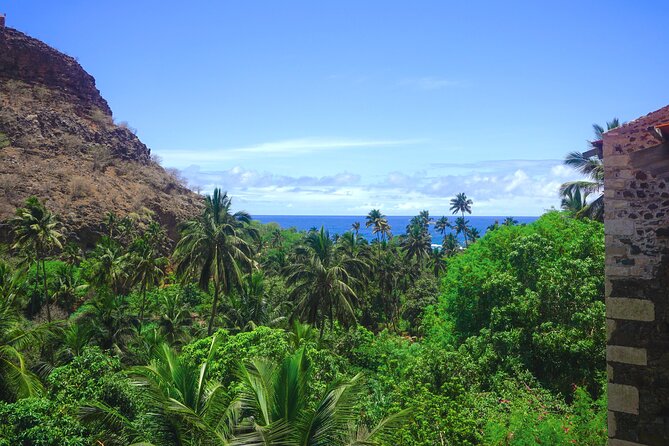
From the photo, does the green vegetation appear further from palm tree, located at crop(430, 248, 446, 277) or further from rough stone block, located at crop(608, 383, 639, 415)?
palm tree, located at crop(430, 248, 446, 277)

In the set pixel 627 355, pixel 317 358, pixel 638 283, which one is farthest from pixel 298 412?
pixel 317 358

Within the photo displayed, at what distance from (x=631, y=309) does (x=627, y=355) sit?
65 centimetres

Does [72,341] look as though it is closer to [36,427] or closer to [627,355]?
[36,427]

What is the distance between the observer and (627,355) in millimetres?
7934

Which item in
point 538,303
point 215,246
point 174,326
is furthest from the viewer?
point 174,326

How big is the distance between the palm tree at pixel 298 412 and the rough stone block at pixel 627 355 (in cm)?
390

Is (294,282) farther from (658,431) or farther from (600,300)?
(658,431)

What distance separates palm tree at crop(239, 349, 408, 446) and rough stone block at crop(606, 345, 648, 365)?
153 inches

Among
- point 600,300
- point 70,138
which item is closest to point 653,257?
point 600,300

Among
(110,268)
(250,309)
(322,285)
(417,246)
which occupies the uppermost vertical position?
(417,246)

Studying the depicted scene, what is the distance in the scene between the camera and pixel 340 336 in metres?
32.5

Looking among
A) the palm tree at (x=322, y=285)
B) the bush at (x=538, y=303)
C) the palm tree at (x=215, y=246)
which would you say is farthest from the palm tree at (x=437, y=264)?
the bush at (x=538, y=303)

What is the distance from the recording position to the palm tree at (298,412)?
9.59m

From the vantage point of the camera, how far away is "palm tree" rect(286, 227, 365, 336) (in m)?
32.4
